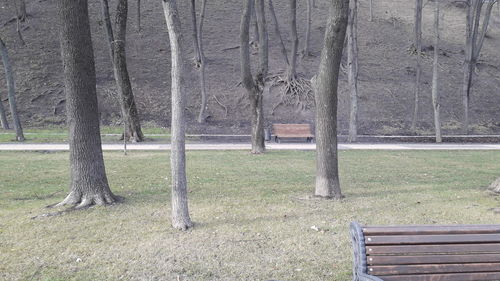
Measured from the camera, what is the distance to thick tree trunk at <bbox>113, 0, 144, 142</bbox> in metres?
17.5

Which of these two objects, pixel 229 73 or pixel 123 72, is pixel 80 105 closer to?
pixel 123 72

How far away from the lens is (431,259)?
11.7 feet

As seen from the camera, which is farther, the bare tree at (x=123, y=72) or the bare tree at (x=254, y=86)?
the bare tree at (x=123, y=72)

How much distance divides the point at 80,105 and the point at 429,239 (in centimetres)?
570

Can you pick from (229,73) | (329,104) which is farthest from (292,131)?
(329,104)

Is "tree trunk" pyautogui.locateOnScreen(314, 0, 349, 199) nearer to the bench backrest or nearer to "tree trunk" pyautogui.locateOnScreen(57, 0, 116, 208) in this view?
"tree trunk" pyautogui.locateOnScreen(57, 0, 116, 208)

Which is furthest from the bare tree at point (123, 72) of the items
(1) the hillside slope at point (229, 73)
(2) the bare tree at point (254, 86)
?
(2) the bare tree at point (254, 86)

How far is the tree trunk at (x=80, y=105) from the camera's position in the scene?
7168 millimetres

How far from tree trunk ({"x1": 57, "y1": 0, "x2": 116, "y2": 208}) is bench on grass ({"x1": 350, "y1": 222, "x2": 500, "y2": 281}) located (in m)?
5.04

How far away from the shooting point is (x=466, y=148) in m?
18.1

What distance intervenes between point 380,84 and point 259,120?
62.4 ft

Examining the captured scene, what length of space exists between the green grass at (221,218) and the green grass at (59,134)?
6.98m

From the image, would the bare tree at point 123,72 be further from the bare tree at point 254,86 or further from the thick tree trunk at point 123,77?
the bare tree at point 254,86

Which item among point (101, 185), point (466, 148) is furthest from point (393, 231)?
point (466, 148)
